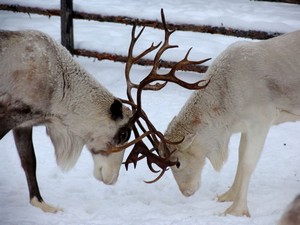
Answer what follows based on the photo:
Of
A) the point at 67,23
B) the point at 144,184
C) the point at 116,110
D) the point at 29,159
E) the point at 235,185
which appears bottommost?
the point at 144,184

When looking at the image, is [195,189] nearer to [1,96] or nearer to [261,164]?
[261,164]

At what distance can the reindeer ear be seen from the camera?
4.82 m

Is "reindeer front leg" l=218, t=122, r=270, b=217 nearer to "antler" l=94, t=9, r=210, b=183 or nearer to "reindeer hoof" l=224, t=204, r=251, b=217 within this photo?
"reindeer hoof" l=224, t=204, r=251, b=217

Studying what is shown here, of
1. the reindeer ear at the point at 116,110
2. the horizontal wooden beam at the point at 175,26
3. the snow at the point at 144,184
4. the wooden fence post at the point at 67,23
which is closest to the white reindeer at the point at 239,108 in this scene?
the snow at the point at 144,184

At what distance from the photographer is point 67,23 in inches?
312

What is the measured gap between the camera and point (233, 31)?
7.43 metres

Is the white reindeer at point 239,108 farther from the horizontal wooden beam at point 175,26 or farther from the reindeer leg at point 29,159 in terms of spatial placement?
the horizontal wooden beam at point 175,26

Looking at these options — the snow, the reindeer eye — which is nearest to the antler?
the reindeer eye

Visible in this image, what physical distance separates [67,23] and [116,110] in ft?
11.0

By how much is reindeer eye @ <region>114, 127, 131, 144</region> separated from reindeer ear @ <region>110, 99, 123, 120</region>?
10 centimetres

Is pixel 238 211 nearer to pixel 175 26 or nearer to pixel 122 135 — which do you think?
pixel 122 135

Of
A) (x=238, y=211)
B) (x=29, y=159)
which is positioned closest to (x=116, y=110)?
(x=29, y=159)

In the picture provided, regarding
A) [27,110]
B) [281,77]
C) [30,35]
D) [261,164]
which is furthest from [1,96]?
[261,164]

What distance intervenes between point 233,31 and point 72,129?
311 cm
